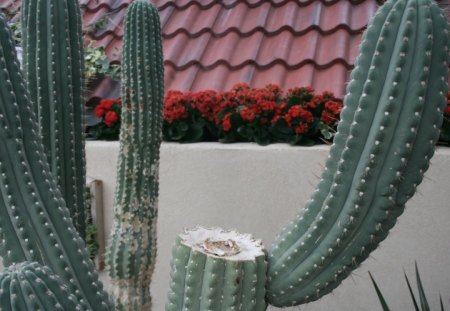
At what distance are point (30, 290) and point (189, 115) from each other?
2.29 meters

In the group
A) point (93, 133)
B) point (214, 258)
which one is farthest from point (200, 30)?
point (214, 258)

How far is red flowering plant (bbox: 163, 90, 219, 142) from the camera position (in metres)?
3.26

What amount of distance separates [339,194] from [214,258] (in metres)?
0.42

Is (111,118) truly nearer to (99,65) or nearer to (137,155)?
(99,65)

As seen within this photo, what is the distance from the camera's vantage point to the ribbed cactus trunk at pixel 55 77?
2.14m

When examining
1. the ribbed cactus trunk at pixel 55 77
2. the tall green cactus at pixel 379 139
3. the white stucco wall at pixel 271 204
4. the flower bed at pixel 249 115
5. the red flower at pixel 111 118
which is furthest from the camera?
the red flower at pixel 111 118

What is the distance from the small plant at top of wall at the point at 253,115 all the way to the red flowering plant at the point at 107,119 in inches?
14.6

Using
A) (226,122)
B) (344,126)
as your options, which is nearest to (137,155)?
(226,122)

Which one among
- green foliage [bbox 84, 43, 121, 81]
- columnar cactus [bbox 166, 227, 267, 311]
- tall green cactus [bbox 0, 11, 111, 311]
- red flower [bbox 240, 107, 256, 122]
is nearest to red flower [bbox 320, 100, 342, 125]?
red flower [bbox 240, 107, 256, 122]

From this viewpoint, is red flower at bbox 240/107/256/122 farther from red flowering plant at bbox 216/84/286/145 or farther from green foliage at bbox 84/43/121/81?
green foliage at bbox 84/43/121/81

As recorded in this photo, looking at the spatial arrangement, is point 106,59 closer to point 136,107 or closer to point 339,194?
point 136,107

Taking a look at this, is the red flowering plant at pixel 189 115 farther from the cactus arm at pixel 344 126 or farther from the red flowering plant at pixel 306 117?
the cactus arm at pixel 344 126

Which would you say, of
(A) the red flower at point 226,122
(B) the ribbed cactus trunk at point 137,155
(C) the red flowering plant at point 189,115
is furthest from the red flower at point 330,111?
(B) the ribbed cactus trunk at point 137,155

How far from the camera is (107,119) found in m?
3.40
